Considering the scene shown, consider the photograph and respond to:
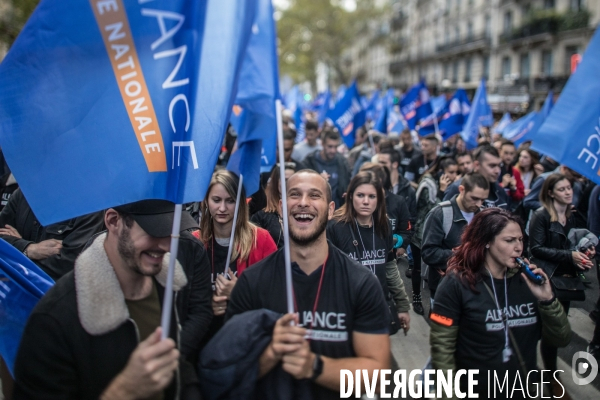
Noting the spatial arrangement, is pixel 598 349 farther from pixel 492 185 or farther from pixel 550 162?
pixel 550 162

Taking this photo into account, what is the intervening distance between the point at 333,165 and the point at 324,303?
5.05 meters

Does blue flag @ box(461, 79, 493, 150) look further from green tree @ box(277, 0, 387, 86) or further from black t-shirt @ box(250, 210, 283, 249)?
green tree @ box(277, 0, 387, 86)

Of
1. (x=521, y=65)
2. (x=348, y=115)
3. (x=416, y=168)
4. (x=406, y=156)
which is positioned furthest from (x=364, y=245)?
(x=521, y=65)

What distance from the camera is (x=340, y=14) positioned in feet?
167

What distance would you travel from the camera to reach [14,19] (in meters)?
18.7

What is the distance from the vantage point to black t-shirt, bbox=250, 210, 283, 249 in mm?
4230

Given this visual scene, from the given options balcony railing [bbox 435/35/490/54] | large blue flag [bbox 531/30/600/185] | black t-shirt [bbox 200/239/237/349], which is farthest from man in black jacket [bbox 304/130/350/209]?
balcony railing [bbox 435/35/490/54]

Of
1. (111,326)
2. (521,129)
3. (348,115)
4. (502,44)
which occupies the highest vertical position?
(502,44)

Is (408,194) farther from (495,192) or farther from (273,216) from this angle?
(273,216)

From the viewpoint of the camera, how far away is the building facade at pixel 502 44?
26953mm

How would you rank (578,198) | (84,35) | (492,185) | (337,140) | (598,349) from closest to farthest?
(84,35)
(598,349)
(492,185)
(578,198)
(337,140)

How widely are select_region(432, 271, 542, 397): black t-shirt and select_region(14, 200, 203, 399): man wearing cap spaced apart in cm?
144

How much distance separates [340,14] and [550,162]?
4580 cm

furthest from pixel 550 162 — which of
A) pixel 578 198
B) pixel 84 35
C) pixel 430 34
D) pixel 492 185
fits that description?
pixel 430 34
